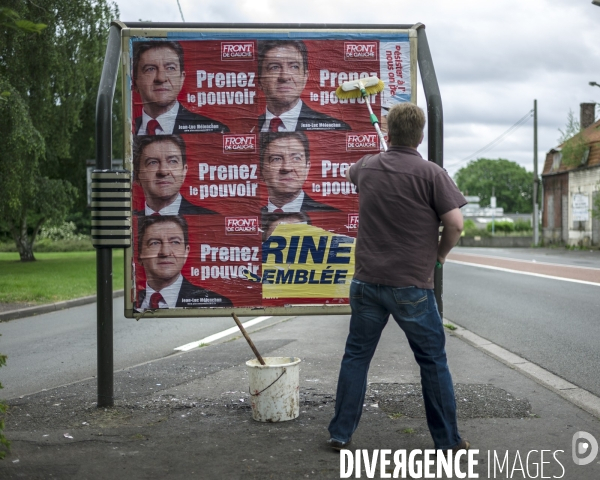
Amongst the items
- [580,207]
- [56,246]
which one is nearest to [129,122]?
[56,246]

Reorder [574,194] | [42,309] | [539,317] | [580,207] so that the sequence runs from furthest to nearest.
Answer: [574,194] < [580,207] < [42,309] < [539,317]

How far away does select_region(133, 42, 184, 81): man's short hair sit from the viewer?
18.9ft

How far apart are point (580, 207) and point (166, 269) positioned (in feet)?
175

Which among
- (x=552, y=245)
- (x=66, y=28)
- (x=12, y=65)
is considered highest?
(x=66, y=28)

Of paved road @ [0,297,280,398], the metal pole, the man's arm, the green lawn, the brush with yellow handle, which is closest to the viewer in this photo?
the man's arm

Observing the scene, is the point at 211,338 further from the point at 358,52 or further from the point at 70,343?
the point at 358,52

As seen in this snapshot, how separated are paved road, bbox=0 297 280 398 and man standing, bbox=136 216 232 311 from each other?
2000mm

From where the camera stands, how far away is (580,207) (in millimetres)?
54562

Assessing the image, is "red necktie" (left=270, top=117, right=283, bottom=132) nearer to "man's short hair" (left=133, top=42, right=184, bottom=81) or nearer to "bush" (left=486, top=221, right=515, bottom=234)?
"man's short hair" (left=133, top=42, right=184, bottom=81)

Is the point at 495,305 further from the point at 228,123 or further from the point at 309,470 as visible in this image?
the point at 309,470

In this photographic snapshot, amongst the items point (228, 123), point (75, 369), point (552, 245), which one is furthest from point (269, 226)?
point (552, 245)

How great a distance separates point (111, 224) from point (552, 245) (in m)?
58.1

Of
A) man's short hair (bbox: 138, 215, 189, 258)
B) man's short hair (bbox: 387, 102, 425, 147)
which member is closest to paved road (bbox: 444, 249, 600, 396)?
man's short hair (bbox: 387, 102, 425, 147)

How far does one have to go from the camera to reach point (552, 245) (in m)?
59.5
